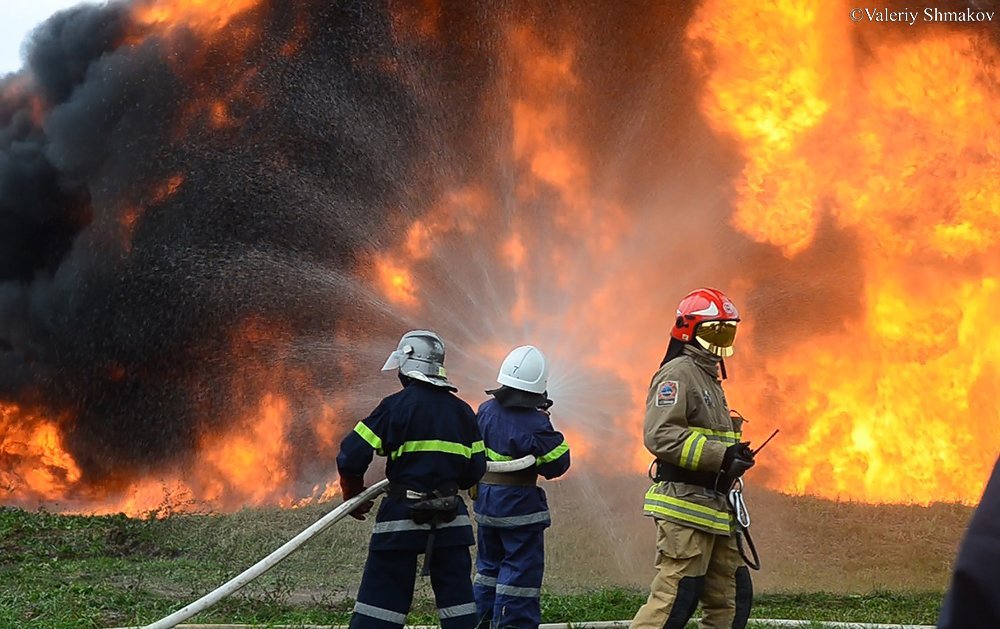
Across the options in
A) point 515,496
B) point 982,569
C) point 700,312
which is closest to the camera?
point 982,569

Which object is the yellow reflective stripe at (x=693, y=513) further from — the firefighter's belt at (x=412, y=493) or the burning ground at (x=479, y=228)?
the burning ground at (x=479, y=228)

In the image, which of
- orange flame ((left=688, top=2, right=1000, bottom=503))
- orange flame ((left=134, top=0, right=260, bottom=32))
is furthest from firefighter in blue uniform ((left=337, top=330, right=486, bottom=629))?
orange flame ((left=134, top=0, right=260, bottom=32))

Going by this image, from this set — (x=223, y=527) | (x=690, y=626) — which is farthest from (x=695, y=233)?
(x=690, y=626)

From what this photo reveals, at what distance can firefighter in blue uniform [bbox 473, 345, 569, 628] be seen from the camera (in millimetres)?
7113

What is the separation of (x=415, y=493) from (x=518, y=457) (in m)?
1.41

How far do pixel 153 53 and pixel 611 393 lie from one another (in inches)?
362

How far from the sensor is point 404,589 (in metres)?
6.01

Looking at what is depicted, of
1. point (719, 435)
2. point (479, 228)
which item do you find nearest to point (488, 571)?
point (719, 435)

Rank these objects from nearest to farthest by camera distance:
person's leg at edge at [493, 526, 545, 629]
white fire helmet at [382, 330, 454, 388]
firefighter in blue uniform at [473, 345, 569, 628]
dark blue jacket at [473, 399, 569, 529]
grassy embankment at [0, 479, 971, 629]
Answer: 1. white fire helmet at [382, 330, 454, 388]
2. person's leg at edge at [493, 526, 545, 629]
3. firefighter in blue uniform at [473, 345, 569, 628]
4. dark blue jacket at [473, 399, 569, 529]
5. grassy embankment at [0, 479, 971, 629]

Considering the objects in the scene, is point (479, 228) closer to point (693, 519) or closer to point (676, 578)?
point (693, 519)

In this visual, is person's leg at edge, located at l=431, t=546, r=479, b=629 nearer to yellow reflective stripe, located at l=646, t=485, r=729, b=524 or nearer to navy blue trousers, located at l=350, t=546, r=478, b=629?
navy blue trousers, located at l=350, t=546, r=478, b=629

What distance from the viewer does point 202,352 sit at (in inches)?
692

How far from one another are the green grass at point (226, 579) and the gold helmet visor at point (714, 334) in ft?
9.60

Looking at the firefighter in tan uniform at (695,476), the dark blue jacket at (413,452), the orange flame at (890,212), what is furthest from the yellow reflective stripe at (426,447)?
the orange flame at (890,212)
